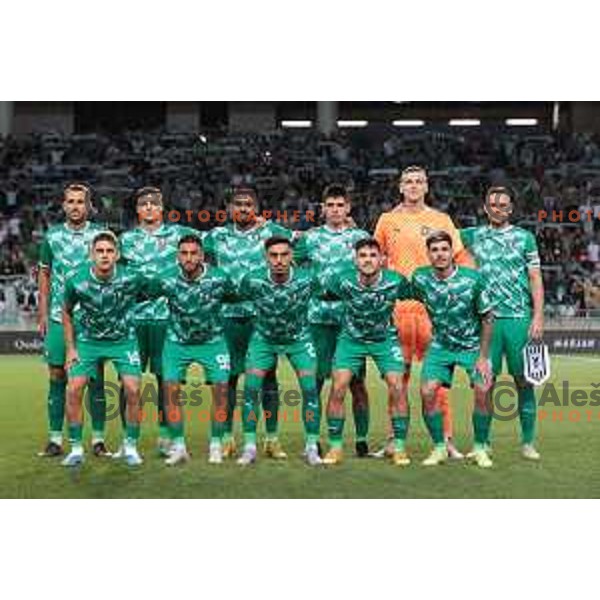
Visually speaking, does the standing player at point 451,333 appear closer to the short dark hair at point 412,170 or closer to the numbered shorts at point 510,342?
the numbered shorts at point 510,342

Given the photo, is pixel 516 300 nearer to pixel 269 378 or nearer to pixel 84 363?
pixel 269 378

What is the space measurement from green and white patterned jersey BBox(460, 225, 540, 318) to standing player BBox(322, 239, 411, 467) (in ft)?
1.75

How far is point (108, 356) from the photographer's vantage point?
21.4 feet

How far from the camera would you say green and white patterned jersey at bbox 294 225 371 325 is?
6621mm

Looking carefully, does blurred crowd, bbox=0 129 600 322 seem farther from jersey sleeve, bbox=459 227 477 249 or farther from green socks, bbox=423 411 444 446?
green socks, bbox=423 411 444 446

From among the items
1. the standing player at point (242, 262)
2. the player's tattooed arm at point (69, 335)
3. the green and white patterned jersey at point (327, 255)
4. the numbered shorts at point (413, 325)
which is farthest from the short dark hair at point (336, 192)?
the player's tattooed arm at point (69, 335)

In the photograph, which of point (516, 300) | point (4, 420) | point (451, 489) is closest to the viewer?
point (451, 489)

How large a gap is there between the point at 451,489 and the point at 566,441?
1294mm

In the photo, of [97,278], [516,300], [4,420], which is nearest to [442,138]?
[516,300]

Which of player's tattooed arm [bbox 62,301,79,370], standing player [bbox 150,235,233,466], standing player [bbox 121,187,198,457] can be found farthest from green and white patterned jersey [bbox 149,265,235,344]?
player's tattooed arm [bbox 62,301,79,370]

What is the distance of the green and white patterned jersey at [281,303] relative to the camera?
21.3ft

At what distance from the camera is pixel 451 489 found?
6164 millimetres

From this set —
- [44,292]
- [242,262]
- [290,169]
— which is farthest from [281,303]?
[44,292]

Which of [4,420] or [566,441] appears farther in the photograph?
[4,420]
